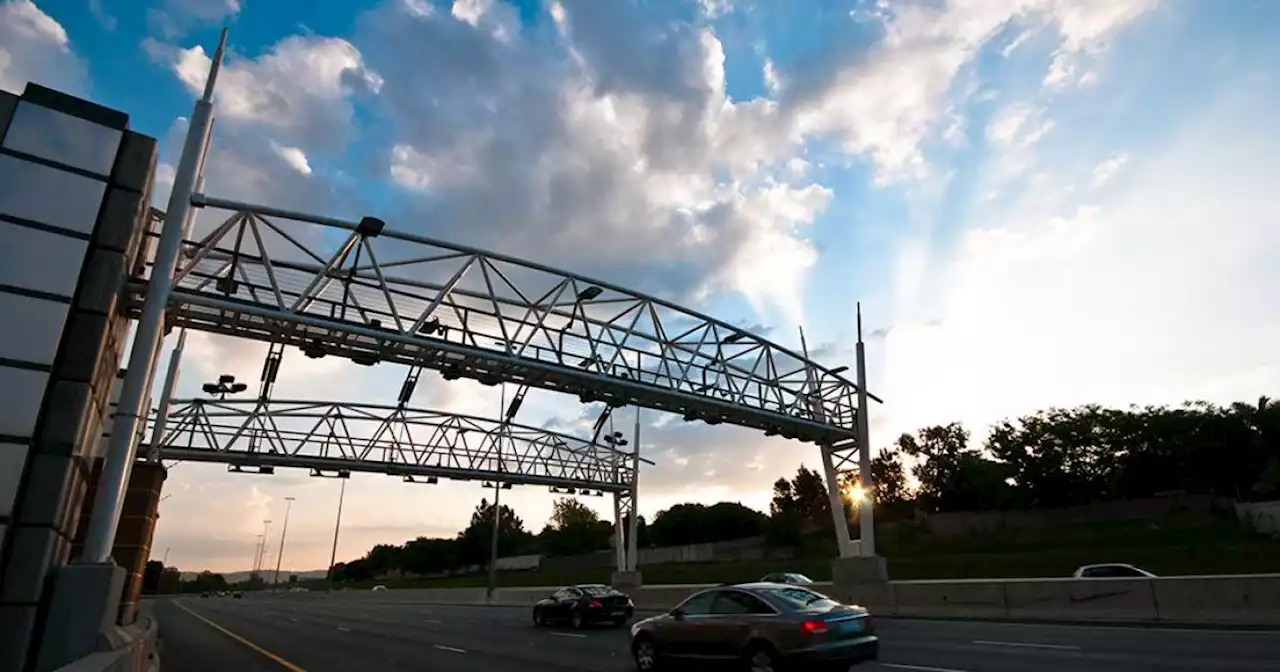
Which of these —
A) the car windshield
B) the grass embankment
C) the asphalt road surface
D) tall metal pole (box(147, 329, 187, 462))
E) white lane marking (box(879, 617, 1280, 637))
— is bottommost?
the asphalt road surface

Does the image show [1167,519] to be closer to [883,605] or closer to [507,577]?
[883,605]

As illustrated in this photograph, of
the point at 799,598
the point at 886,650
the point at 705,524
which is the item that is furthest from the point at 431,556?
the point at 799,598

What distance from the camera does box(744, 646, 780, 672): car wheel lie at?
10.2 m

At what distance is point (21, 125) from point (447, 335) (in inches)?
403

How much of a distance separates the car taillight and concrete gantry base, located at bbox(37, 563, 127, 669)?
31.9 ft

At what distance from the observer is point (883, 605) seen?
83.5ft

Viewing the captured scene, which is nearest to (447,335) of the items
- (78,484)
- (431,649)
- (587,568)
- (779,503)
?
(431,649)

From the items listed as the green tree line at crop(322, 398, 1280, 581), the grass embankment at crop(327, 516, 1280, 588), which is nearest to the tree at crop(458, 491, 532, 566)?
the green tree line at crop(322, 398, 1280, 581)

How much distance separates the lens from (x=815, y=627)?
10.0 m

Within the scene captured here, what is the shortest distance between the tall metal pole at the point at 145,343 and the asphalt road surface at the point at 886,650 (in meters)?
4.85

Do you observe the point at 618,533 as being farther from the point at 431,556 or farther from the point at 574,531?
the point at 431,556

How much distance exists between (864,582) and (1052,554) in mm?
31523

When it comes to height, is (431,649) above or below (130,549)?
below

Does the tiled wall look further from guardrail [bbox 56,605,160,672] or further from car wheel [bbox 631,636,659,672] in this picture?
car wheel [bbox 631,636,659,672]
